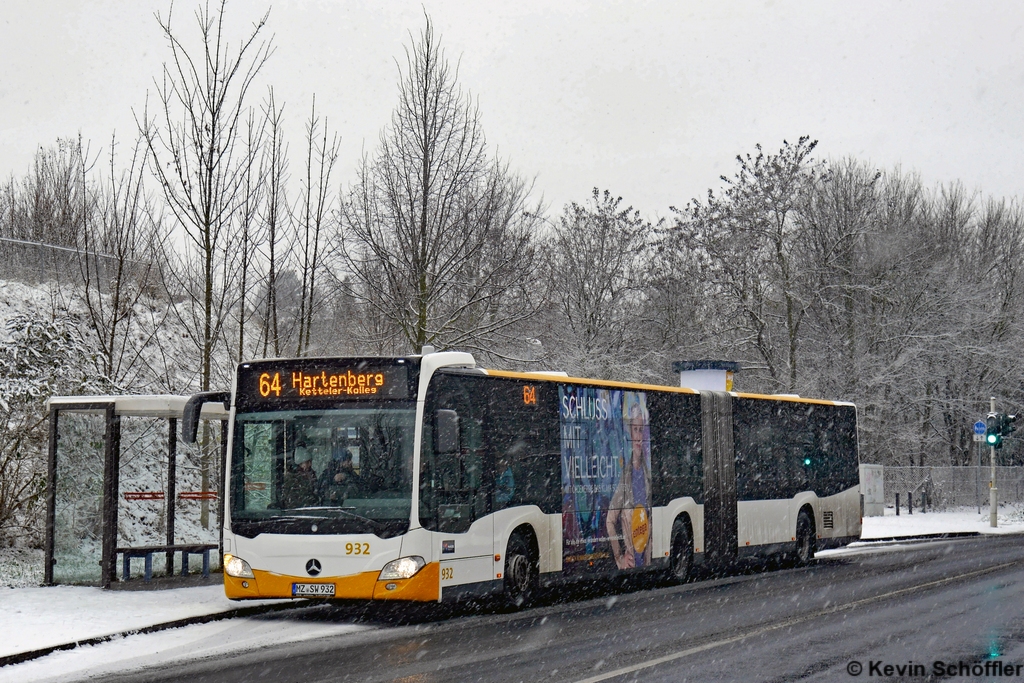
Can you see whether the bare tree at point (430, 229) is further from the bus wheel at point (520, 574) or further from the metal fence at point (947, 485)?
the metal fence at point (947, 485)

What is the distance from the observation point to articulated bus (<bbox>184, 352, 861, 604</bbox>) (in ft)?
42.1

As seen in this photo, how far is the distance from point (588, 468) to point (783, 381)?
26.4 meters

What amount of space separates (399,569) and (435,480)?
1.05 meters

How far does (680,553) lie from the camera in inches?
736

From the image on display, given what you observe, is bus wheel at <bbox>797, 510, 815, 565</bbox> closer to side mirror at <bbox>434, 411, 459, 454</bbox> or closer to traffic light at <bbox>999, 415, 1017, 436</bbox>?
side mirror at <bbox>434, 411, 459, 454</bbox>

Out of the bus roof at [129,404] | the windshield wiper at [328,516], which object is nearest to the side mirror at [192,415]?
the windshield wiper at [328,516]

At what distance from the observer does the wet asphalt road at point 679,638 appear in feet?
Result: 31.2

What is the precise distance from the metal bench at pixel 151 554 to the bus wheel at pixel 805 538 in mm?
11348

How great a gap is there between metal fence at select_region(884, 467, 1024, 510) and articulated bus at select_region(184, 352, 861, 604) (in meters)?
28.1

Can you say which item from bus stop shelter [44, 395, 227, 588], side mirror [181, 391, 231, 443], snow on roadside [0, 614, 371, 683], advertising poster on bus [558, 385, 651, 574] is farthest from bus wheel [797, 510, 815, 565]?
side mirror [181, 391, 231, 443]

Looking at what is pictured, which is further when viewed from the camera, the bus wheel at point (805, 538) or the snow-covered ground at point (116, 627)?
the bus wheel at point (805, 538)

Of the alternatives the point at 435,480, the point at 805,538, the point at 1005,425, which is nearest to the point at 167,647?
the point at 435,480

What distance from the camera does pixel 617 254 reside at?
4109 centimetres

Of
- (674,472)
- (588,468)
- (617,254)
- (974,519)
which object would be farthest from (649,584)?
(974,519)
